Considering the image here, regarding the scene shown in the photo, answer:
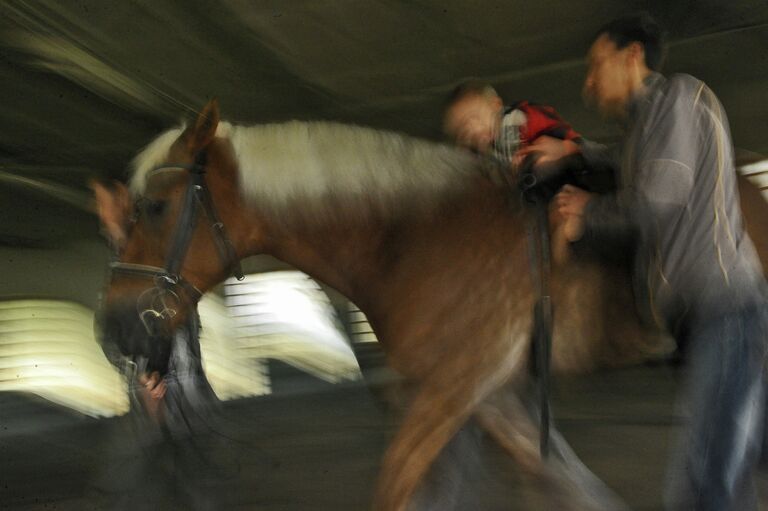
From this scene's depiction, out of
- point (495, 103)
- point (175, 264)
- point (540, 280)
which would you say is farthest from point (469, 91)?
point (175, 264)

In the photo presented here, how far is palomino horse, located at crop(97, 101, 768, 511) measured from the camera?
2.10m

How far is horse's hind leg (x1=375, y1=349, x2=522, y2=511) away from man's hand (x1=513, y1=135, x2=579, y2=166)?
1.82ft

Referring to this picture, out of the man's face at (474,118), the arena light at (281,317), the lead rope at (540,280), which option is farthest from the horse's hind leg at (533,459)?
the arena light at (281,317)

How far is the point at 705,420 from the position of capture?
1781mm

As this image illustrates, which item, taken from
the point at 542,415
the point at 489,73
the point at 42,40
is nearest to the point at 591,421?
the point at 489,73

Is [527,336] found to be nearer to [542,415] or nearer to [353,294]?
[542,415]

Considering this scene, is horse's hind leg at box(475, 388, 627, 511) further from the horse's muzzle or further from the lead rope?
the horse's muzzle

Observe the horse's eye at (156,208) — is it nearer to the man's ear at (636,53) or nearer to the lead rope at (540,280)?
the lead rope at (540,280)

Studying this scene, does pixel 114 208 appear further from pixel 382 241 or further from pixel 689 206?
pixel 689 206

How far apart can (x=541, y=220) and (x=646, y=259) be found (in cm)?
33

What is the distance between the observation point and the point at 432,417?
2.04 metres

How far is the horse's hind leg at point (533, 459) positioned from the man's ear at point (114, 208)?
124cm

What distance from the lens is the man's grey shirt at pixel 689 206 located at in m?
1.73

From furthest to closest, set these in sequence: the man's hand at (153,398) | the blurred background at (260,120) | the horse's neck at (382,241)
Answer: the blurred background at (260,120)
the man's hand at (153,398)
the horse's neck at (382,241)
